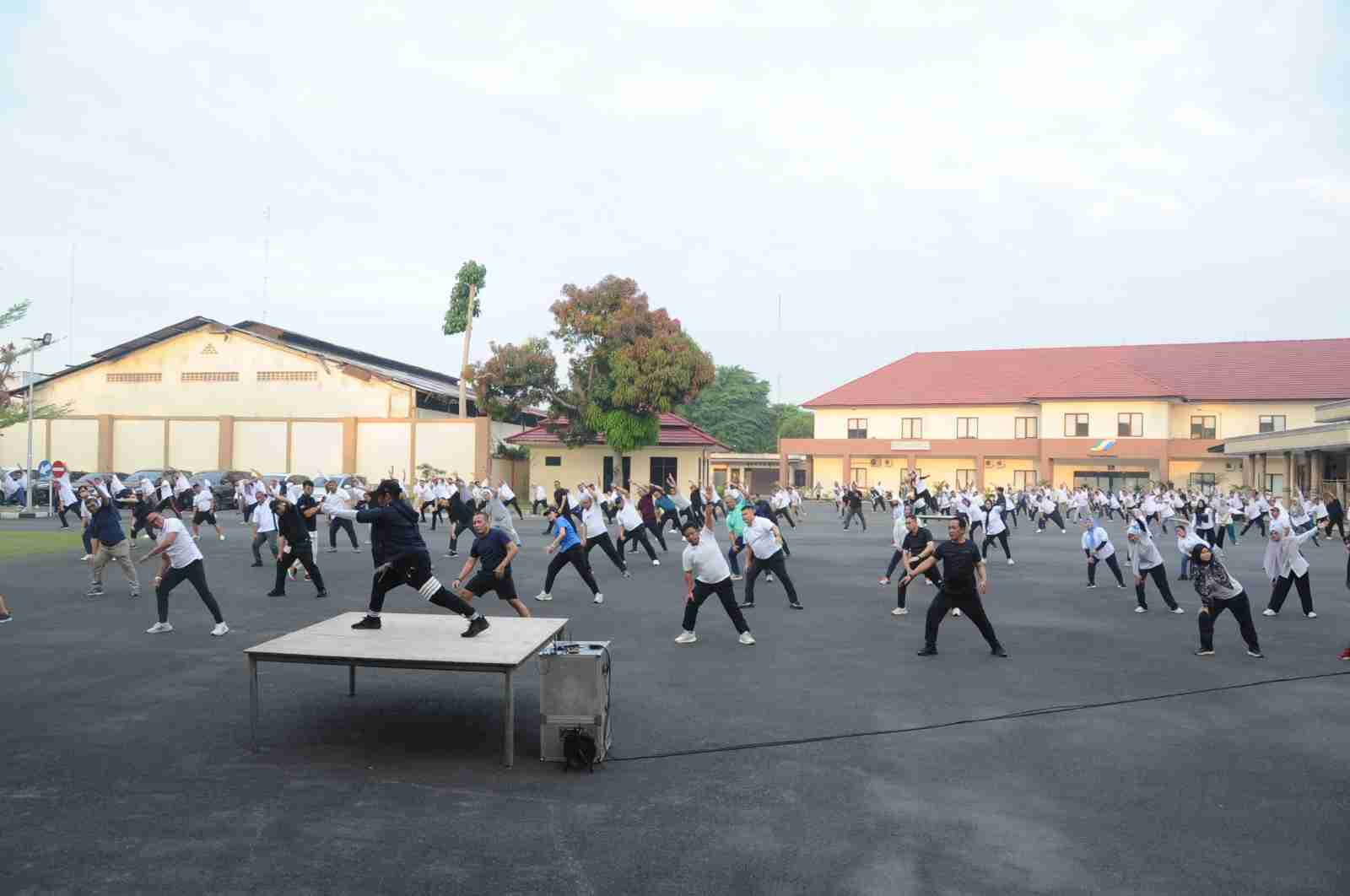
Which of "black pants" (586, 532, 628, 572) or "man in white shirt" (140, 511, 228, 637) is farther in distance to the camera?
"black pants" (586, 532, 628, 572)

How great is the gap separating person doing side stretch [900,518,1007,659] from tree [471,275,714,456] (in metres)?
32.4

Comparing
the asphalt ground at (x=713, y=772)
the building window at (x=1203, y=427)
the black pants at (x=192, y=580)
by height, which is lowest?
the asphalt ground at (x=713, y=772)

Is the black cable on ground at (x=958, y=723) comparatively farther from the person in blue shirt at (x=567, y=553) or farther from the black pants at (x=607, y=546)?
the black pants at (x=607, y=546)

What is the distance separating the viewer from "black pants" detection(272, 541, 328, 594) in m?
14.7

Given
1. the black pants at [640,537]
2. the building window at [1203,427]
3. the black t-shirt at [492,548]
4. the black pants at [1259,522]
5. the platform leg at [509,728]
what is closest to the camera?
the platform leg at [509,728]

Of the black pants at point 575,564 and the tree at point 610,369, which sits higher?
the tree at point 610,369

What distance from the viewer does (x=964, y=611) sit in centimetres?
1087

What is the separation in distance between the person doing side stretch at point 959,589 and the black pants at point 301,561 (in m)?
9.24

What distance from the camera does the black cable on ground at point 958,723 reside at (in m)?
7.22

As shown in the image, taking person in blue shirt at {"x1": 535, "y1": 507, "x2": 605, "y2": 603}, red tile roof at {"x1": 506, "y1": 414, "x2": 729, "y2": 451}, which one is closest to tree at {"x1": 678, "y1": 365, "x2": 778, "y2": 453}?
red tile roof at {"x1": 506, "y1": 414, "x2": 729, "y2": 451}

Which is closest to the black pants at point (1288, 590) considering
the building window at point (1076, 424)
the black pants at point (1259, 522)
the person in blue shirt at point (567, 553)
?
the person in blue shirt at point (567, 553)

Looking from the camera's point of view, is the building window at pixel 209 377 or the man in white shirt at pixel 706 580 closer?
the man in white shirt at pixel 706 580

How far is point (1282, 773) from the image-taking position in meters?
6.82

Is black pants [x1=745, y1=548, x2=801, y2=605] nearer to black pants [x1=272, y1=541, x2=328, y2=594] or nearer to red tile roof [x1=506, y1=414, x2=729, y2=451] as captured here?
black pants [x1=272, y1=541, x2=328, y2=594]
